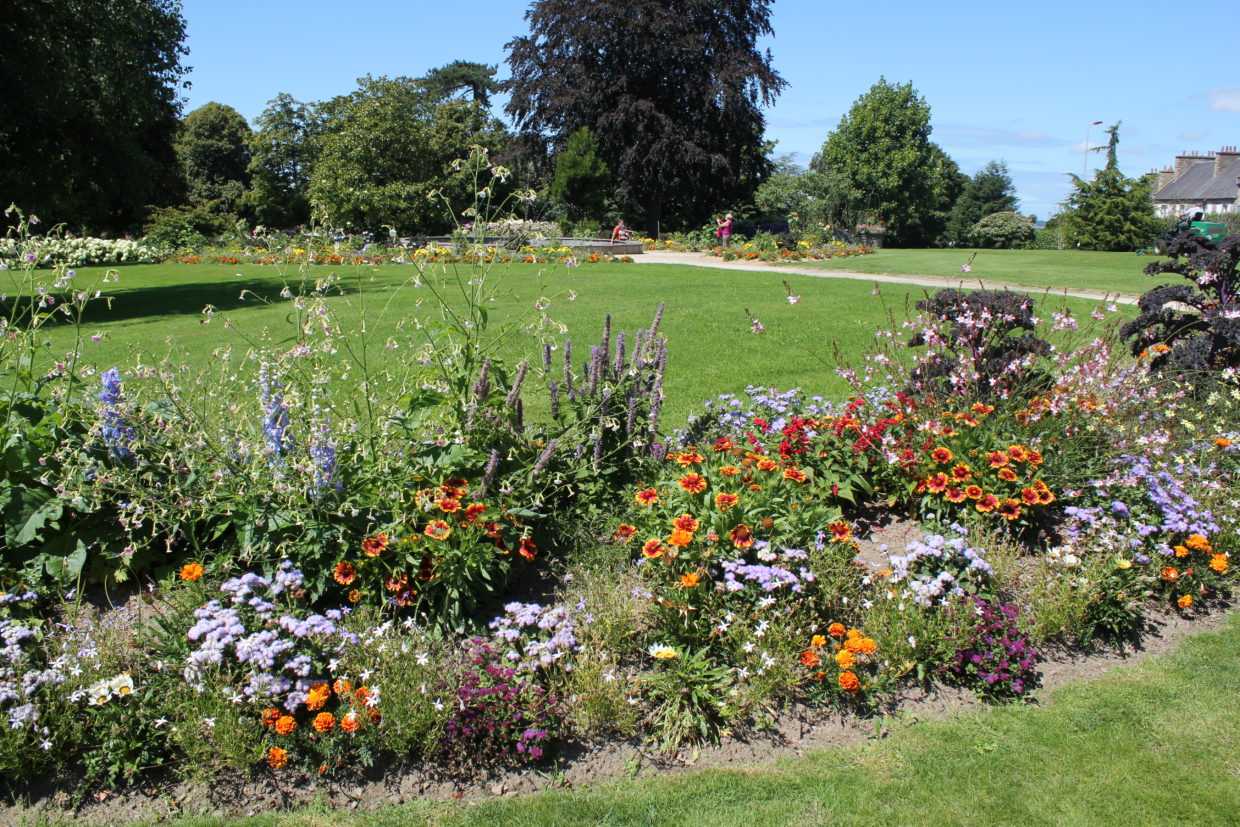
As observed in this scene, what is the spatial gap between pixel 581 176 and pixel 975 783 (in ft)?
88.3

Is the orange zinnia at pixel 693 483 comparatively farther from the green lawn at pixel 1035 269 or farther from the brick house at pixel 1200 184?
the brick house at pixel 1200 184

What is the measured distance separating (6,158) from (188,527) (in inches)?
506

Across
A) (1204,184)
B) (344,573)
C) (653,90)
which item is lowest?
(344,573)

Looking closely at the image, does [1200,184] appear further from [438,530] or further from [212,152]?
[438,530]

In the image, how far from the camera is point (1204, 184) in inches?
2309

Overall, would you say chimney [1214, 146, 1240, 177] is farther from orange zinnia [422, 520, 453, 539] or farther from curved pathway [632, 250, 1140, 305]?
orange zinnia [422, 520, 453, 539]

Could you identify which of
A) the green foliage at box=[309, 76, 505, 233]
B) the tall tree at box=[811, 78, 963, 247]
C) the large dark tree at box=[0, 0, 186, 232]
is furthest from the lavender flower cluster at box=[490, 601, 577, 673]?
the tall tree at box=[811, 78, 963, 247]

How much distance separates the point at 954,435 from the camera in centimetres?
414

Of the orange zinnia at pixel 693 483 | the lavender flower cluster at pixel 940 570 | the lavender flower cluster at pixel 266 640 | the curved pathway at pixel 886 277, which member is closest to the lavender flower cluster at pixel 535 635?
the lavender flower cluster at pixel 266 640

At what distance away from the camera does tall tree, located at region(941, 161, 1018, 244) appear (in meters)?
48.6

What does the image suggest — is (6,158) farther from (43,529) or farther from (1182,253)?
(1182,253)

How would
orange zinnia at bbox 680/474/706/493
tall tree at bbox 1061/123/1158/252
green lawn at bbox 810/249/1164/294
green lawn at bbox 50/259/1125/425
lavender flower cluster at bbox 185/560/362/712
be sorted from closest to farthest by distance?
1. lavender flower cluster at bbox 185/560/362/712
2. orange zinnia at bbox 680/474/706/493
3. green lawn at bbox 50/259/1125/425
4. green lawn at bbox 810/249/1164/294
5. tall tree at bbox 1061/123/1158/252

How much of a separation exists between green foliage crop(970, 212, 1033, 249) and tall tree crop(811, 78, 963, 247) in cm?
351

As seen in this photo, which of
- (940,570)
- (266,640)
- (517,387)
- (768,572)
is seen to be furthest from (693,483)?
(266,640)
